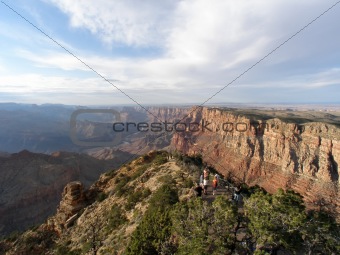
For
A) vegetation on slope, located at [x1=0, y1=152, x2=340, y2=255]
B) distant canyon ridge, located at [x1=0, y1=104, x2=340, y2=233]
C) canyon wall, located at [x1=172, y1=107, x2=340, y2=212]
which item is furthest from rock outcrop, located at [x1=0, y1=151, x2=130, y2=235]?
vegetation on slope, located at [x1=0, y1=152, x2=340, y2=255]

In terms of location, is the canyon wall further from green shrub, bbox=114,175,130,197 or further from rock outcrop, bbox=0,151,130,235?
rock outcrop, bbox=0,151,130,235

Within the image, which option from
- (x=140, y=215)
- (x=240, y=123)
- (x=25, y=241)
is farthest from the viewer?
(x=240, y=123)

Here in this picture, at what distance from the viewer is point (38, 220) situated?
55.7 metres

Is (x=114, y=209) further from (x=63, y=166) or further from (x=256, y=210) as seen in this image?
(x=63, y=166)

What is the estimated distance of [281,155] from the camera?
64812 millimetres

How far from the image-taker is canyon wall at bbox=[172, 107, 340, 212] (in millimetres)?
53516

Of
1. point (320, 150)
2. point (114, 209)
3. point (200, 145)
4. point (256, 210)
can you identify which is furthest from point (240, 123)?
point (256, 210)

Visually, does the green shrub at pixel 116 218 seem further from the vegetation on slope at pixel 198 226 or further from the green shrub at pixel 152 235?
the green shrub at pixel 152 235

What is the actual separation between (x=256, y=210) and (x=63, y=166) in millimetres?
77983

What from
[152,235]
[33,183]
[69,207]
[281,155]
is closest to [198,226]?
[152,235]

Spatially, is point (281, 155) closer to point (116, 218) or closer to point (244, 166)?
point (244, 166)

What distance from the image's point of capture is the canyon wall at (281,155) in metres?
53.5

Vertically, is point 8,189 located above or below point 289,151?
below

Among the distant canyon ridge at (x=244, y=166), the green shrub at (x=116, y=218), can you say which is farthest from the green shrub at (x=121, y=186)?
the distant canyon ridge at (x=244, y=166)
